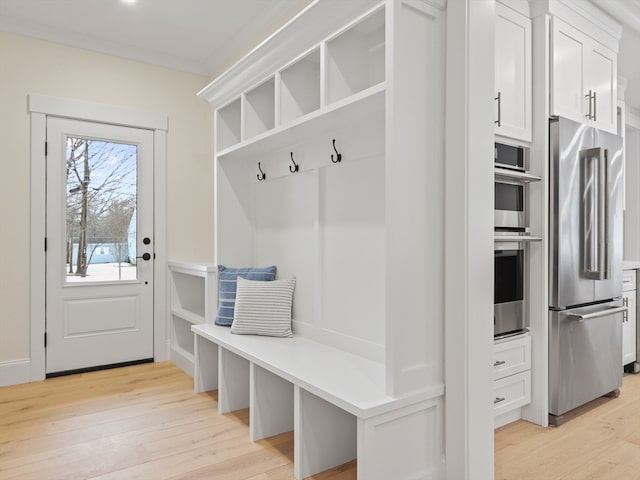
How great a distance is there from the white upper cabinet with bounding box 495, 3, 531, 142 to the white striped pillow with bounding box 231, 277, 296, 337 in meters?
1.59

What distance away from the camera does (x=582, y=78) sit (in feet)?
9.28

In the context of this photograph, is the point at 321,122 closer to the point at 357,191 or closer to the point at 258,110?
the point at 357,191

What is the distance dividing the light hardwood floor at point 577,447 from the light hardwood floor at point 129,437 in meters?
0.85

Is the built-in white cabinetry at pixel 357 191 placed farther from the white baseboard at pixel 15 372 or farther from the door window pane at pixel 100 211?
the white baseboard at pixel 15 372

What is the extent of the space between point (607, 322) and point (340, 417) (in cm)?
196

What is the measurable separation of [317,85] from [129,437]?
7.47 feet

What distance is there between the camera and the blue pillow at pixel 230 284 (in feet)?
9.93

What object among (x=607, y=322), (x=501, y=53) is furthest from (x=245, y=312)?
(x=607, y=322)

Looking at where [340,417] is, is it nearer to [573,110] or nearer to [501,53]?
[501,53]

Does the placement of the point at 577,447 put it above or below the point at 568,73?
below

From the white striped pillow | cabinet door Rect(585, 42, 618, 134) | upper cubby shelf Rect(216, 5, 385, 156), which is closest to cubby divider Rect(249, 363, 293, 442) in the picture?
the white striped pillow

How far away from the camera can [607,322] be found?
2906mm

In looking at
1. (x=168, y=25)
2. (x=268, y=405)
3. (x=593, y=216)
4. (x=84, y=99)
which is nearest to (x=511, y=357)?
(x=593, y=216)

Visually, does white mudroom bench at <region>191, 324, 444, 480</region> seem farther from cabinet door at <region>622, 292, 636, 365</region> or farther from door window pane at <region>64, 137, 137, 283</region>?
cabinet door at <region>622, 292, 636, 365</region>
